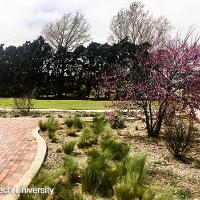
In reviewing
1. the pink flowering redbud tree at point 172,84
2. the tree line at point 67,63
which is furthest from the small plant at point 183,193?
the tree line at point 67,63

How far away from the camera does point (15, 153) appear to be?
8.78 m

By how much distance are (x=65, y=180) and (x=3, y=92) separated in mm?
39824

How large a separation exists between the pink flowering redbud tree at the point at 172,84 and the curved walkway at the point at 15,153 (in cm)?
336

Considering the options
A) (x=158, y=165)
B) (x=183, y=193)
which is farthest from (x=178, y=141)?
(x=183, y=193)

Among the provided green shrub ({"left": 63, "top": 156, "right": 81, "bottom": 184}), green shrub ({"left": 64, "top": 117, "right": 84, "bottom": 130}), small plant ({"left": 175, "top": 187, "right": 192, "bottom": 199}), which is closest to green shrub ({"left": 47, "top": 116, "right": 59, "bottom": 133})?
green shrub ({"left": 64, "top": 117, "right": 84, "bottom": 130})

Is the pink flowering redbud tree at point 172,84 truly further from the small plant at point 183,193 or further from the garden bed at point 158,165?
the small plant at point 183,193

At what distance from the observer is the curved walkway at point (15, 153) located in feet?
22.1

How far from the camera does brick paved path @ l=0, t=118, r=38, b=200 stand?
22.3 ft

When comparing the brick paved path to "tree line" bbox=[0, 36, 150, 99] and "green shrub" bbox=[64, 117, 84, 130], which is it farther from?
"tree line" bbox=[0, 36, 150, 99]

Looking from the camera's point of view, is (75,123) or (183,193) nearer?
(183,193)

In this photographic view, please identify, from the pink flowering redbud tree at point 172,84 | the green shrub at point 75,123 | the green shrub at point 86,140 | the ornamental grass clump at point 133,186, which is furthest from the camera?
the green shrub at point 75,123

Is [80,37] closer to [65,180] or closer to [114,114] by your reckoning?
[114,114]

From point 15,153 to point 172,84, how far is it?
4.98 meters

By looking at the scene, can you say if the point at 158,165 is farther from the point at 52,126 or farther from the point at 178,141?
the point at 52,126
